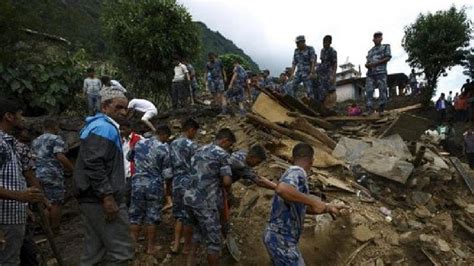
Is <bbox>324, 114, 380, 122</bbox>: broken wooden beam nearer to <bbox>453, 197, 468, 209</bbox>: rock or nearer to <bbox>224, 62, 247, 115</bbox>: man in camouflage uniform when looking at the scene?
<bbox>453, 197, 468, 209</bbox>: rock

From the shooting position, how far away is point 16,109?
4.39 meters

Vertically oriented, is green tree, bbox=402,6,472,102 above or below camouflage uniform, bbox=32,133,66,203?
above

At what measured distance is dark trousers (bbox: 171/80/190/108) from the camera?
1339cm

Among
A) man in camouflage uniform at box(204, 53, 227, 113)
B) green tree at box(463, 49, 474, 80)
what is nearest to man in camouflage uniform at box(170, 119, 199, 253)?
man in camouflage uniform at box(204, 53, 227, 113)

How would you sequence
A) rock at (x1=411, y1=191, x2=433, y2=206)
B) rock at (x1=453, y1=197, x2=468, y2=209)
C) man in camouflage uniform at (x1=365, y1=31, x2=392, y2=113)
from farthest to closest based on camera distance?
man in camouflage uniform at (x1=365, y1=31, x2=392, y2=113), rock at (x1=453, y1=197, x2=468, y2=209), rock at (x1=411, y1=191, x2=433, y2=206)

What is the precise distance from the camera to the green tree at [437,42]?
954 inches

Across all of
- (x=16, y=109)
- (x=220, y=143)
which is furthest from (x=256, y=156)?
(x=16, y=109)

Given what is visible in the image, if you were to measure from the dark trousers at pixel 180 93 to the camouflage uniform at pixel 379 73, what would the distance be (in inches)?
204

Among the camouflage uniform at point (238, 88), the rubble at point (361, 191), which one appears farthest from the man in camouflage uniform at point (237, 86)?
the rubble at point (361, 191)

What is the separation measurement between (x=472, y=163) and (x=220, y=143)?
11.0m

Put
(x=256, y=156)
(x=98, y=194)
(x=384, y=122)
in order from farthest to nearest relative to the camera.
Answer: (x=384, y=122) → (x=256, y=156) → (x=98, y=194)

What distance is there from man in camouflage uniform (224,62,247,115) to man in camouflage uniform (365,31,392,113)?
3818mm

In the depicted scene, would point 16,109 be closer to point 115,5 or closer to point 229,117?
point 229,117

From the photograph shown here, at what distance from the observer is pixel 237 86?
527 inches
